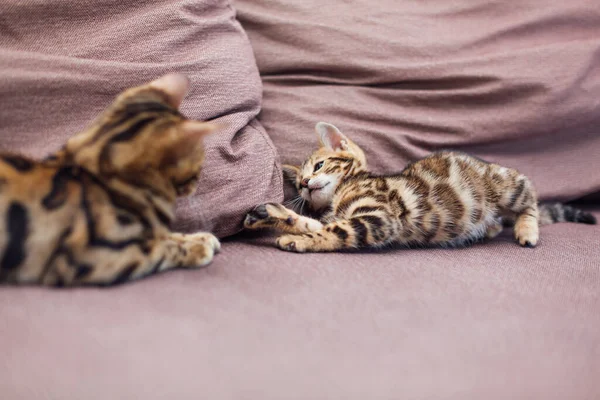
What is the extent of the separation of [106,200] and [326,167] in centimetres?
82

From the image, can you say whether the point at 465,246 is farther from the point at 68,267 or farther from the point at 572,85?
the point at 68,267

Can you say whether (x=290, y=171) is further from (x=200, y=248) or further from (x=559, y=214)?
(x=559, y=214)

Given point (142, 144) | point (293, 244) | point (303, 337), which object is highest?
point (142, 144)

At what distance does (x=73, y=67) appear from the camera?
1312 mm

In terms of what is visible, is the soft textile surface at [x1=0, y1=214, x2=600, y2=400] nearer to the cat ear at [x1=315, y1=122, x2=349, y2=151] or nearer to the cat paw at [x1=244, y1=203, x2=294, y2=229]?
the cat paw at [x1=244, y1=203, x2=294, y2=229]

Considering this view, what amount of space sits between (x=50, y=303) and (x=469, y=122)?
135cm

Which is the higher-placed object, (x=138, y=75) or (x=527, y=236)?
(x=138, y=75)

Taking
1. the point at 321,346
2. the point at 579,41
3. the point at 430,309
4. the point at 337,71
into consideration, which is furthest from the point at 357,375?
the point at 579,41

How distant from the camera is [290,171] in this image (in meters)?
1.71

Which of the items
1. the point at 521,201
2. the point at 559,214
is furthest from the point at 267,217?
the point at 559,214

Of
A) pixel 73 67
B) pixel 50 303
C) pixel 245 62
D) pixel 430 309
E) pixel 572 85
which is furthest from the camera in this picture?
pixel 572 85

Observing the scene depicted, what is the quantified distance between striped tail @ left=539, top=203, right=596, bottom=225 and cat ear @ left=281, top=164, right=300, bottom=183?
855 mm

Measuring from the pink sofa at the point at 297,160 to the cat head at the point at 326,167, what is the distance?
0.04m

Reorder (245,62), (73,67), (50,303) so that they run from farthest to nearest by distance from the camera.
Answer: (245,62)
(73,67)
(50,303)
